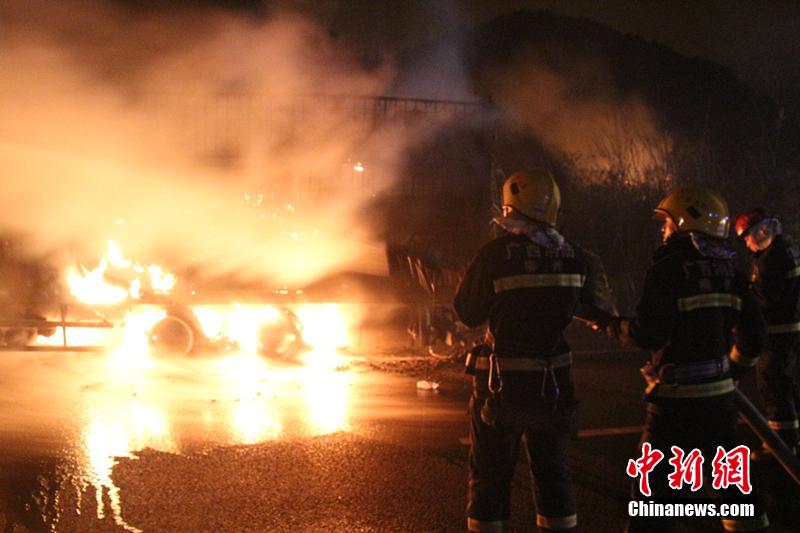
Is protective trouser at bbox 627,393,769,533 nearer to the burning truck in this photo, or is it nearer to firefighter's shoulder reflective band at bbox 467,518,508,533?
firefighter's shoulder reflective band at bbox 467,518,508,533

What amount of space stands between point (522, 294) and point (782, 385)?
2934 millimetres

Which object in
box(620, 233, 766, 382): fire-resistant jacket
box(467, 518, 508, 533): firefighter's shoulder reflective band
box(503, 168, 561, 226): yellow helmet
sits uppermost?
box(503, 168, 561, 226): yellow helmet

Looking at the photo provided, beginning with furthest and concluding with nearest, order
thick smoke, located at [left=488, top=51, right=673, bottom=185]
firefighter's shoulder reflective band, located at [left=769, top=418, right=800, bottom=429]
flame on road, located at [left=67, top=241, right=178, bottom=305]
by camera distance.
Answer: thick smoke, located at [left=488, top=51, right=673, bottom=185] → flame on road, located at [left=67, top=241, right=178, bottom=305] → firefighter's shoulder reflective band, located at [left=769, top=418, right=800, bottom=429]

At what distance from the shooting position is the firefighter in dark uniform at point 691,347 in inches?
141

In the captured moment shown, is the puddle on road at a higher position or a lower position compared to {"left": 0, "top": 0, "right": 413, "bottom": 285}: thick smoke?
lower

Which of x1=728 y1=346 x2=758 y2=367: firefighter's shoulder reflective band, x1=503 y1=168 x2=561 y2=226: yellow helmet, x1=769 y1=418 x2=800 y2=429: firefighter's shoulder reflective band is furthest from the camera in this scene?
x1=769 y1=418 x2=800 y2=429: firefighter's shoulder reflective band

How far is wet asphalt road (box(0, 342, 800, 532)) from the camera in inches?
171

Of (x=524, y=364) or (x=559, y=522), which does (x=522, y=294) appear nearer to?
(x=524, y=364)

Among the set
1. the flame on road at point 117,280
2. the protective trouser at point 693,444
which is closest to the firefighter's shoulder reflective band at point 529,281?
the protective trouser at point 693,444

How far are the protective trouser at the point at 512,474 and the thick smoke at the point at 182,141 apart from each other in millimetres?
6685

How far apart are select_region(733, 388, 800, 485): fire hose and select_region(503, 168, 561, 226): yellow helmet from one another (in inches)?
56.9

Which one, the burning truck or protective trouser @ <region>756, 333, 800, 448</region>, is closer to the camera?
protective trouser @ <region>756, 333, 800, 448</region>

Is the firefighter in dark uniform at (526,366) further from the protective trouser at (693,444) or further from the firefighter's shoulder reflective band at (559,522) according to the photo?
the protective trouser at (693,444)

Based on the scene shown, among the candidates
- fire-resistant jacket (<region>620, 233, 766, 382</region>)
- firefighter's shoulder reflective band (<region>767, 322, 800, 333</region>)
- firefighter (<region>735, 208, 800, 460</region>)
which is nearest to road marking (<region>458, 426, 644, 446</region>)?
firefighter (<region>735, 208, 800, 460</region>)
